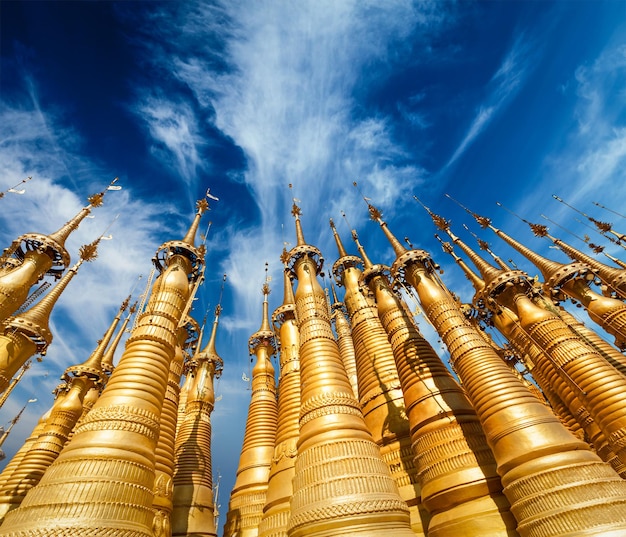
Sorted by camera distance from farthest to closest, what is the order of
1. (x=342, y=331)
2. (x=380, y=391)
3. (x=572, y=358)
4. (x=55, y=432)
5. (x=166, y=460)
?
(x=342, y=331) < (x=55, y=432) < (x=380, y=391) < (x=166, y=460) < (x=572, y=358)

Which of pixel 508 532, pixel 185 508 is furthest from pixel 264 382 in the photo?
pixel 508 532

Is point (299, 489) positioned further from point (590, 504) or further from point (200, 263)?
point (200, 263)

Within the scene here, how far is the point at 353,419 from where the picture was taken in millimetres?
8930

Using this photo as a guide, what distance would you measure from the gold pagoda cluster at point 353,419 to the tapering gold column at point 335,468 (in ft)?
0.12

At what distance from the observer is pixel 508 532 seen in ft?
26.3

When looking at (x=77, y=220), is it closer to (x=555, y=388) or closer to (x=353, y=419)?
(x=353, y=419)

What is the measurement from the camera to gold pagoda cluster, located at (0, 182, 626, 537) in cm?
697

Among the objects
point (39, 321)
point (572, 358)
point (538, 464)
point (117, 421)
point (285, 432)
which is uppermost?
point (39, 321)

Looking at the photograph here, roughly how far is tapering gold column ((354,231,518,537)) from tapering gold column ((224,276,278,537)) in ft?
25.7

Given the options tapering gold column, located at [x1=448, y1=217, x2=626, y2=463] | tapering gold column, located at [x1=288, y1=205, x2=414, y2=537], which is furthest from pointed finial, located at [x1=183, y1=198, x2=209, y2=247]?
tapering gold column, located at [x1=448, y1=217, x2=626, y2=463]

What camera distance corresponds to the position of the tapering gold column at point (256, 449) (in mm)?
14453

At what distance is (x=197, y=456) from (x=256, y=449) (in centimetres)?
286

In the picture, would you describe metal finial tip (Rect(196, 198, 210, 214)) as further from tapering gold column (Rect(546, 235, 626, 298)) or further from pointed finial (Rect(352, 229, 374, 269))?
tapering gold column (Rect(546, 235, 626, 298))

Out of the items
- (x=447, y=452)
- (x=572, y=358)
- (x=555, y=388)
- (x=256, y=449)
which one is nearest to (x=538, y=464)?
(x=447, y=452)
